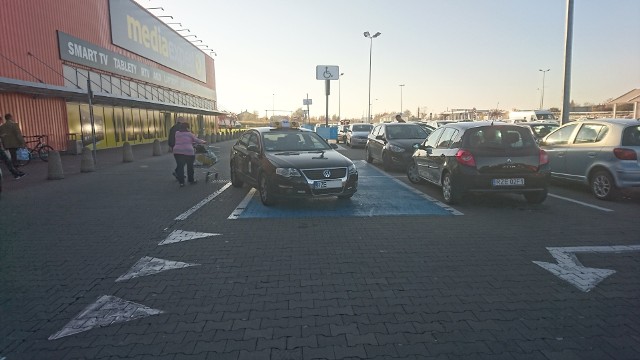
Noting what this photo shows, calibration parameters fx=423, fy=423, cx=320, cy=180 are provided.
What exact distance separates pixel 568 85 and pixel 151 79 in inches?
1090

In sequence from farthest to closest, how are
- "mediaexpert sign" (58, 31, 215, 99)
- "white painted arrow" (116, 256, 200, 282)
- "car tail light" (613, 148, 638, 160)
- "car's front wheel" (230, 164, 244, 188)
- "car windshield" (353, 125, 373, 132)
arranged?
"car windshield" (353, 125, 373, 132) < "mediaexpert sign" (58, 31, 215, 99) < "car's front wheel" (230, 164, 244, 188) < "car tail light" (613, 148, 638, 160) < "white painted arrow" (116, 256, 200, 282)

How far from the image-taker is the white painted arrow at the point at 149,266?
4621 millimetres

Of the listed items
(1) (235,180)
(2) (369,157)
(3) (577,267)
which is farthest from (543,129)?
(3) (577,267)

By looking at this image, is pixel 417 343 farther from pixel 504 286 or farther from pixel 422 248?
pixel 422 248

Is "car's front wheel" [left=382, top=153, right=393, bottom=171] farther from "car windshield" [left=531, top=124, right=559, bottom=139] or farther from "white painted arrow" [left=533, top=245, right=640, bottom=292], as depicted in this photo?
"white painted arrow" [left=533, top=245, right=640, bottom=292]

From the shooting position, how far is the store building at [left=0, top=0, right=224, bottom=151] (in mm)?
17263

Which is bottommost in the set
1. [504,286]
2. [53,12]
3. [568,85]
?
[504,286]

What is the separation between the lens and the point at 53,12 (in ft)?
64.8

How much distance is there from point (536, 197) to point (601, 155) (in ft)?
6.06

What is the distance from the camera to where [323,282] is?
4.32 m

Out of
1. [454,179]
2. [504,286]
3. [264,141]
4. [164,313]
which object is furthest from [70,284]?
[454,179]

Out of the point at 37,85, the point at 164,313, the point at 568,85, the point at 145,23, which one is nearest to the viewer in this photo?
the point at 164,313

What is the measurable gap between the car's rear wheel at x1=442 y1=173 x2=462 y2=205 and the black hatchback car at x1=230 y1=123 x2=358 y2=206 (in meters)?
1.77

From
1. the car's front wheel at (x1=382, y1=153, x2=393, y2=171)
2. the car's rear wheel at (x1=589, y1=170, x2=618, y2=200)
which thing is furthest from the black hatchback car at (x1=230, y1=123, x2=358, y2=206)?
the car's rear wheel at (x1=589, y1=170, x2=618, y2=200)
